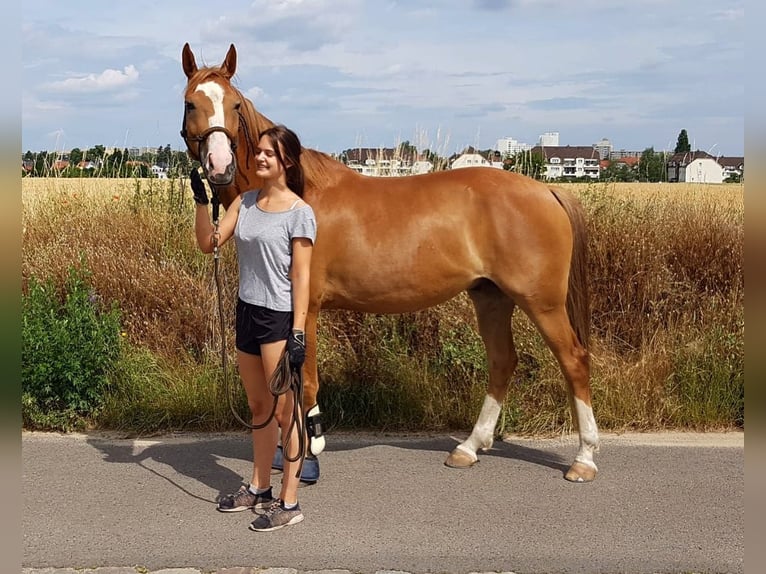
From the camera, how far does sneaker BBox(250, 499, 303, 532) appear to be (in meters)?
3.92

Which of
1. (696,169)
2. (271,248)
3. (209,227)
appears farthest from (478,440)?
(696,169)

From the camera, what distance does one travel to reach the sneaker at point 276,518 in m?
3.92

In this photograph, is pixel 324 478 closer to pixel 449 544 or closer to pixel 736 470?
pixel 449 544

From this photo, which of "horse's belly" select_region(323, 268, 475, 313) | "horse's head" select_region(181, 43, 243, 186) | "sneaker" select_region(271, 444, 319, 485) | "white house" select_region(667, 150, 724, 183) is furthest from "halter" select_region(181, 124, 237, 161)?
"white house" select_region(667, 150, 724, 183)

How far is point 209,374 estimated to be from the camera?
6.10 metres

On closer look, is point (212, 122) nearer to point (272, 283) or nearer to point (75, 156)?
point (272, 283)

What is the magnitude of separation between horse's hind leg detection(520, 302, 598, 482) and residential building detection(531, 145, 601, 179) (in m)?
4.46

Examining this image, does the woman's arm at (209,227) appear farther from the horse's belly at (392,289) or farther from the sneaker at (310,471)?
the sneaker at (310,471)

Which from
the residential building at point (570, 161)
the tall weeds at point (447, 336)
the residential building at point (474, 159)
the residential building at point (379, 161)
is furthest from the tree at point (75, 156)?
the residential building at point (570, 161)

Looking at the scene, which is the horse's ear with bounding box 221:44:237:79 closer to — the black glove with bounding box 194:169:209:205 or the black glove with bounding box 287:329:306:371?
the black glove with bounding box 194:169:209:205

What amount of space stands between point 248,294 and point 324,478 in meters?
1.52

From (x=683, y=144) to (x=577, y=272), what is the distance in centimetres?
555

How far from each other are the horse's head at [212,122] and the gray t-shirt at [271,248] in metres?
0.33

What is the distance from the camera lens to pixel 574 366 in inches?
188
